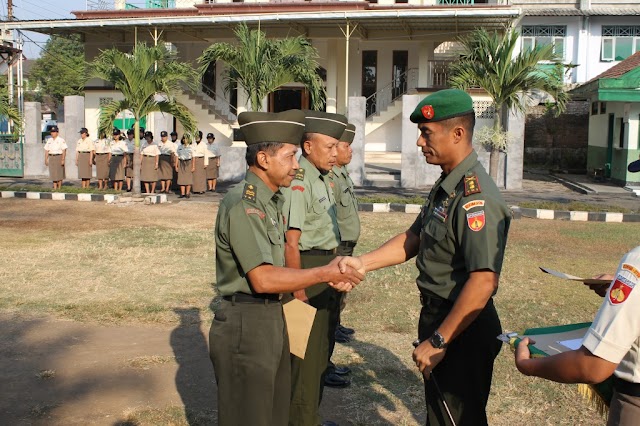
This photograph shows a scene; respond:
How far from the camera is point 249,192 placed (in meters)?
3.24

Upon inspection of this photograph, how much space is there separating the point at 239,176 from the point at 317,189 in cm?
1644

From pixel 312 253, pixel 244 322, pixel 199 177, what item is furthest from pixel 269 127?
pixel 199 177

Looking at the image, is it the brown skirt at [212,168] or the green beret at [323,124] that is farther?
the brown skirt at [212,168]

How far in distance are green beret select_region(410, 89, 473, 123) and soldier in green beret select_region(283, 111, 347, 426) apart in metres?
1.40

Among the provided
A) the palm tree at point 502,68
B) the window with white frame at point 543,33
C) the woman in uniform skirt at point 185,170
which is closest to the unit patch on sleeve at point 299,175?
the palm tree at point 502,68

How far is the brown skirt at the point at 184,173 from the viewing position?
17297 millimetres

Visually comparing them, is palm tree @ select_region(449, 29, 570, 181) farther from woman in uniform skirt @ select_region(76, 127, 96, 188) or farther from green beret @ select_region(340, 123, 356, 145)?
green beret @ select_region(340, 123, 356, 145)

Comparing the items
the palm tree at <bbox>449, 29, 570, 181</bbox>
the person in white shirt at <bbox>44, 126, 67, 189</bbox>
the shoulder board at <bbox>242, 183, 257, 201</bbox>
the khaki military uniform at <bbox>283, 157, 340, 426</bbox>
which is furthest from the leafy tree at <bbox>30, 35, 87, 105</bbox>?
the shoulder board at <bbox>242, 183, 257, 201</bbox>

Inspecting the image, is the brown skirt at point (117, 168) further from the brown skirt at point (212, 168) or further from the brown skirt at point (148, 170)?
the brown skirt at point (212, 168)

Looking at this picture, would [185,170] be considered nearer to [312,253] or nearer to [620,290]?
[312,253]

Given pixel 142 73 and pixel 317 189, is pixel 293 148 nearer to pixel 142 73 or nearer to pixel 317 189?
pixel 317 189

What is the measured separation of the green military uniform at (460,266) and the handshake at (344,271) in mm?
354

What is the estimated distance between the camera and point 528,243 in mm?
10789

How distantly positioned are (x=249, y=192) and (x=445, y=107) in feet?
3.10
